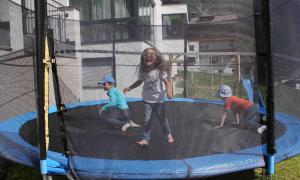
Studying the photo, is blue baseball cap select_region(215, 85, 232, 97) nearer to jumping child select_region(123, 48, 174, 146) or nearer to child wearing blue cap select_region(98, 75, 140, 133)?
jumping child select_region(123, 48, 174, 146)

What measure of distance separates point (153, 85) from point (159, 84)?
4cm

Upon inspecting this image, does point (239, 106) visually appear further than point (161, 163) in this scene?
Yes

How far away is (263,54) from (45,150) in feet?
5.12

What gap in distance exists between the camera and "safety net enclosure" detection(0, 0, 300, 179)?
229cm

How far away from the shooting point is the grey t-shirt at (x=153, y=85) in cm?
233

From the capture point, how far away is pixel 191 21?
234 cm

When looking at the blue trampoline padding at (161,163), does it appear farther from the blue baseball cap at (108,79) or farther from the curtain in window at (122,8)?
the curtain in window at (122,8)

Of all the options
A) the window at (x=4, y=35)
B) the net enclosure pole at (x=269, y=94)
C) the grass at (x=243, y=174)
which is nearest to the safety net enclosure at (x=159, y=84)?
the net enclosure pole at (x=269, y=94)

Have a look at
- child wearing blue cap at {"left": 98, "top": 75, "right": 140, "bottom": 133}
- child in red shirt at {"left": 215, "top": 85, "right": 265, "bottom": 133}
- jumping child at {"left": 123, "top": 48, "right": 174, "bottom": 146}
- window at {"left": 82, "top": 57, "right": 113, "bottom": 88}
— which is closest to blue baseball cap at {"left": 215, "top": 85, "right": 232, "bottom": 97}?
child in red shirt at {"left": 215, "top": 85, "right": 265, "bottom": 133}

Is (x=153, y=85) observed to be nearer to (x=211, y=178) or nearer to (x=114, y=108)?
(x=114, y=108)

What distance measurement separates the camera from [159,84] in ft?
7.66

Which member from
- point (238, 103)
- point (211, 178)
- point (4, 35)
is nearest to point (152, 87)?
point (238, 103)

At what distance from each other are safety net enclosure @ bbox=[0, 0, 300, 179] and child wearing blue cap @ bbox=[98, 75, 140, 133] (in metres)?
0.02

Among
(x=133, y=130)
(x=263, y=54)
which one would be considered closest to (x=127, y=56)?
(x=133, y=130)
